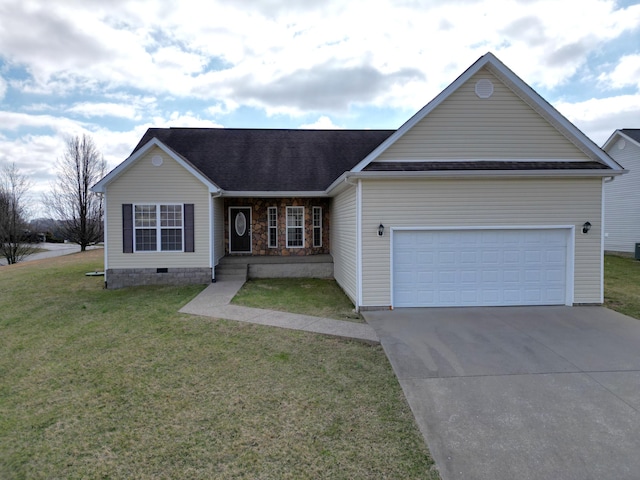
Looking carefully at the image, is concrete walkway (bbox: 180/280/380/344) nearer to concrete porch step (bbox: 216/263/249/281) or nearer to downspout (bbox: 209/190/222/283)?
downspout (bbox: 209/190/222/283)

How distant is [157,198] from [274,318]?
6269 mm

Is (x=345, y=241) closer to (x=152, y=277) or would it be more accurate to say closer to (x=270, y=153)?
(x=152, y=277)

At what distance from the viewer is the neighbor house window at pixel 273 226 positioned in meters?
13.8

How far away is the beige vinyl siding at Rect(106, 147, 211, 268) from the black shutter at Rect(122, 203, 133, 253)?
0.42ft

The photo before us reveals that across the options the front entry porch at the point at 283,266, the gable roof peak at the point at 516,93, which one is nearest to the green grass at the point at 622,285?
the gable roof peak at the point at 516,93

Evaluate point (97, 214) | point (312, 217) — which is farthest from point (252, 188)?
point (97, 214)

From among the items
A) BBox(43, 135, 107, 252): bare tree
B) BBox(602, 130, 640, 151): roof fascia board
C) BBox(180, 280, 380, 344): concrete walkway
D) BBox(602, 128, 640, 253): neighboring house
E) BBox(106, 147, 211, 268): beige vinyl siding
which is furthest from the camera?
BBox(43, 135, 107, 252): bare tree

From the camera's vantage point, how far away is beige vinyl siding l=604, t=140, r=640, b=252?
17703mm

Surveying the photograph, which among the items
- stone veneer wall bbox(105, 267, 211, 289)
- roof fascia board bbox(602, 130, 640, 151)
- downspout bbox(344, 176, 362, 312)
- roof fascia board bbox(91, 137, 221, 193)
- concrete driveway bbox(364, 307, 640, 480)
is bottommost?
concrete driveway bbox(364, 307, 640, 480)

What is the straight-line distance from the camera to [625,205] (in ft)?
60.2

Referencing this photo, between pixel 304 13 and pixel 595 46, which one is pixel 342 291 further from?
pixel 595 46

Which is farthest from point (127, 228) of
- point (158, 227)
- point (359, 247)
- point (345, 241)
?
point (359, 247)

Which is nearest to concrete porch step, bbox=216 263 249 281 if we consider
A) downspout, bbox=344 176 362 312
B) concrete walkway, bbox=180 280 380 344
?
concrete walkway, bbox=180 280 380 344

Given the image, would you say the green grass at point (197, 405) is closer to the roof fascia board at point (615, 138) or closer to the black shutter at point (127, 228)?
the black shutter at point (127, 228)
